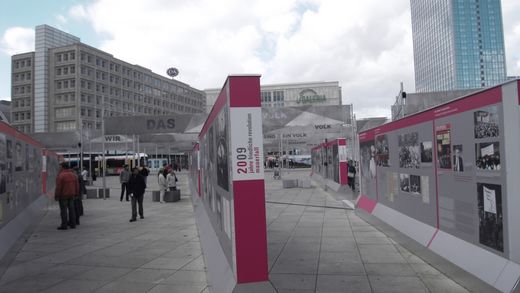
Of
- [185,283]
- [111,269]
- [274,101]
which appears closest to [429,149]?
[185,283]

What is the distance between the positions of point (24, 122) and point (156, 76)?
38.8 meters

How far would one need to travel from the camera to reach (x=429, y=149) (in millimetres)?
6430

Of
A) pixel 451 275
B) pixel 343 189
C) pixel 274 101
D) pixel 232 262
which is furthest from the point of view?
pixel 274 101

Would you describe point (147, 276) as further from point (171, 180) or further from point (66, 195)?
point (171, 180)

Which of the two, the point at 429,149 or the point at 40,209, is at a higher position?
the point at 429,149

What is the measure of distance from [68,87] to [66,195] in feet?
306

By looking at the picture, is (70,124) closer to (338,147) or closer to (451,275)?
(338,147)

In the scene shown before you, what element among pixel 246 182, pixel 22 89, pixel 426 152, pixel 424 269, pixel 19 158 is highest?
pixel 22 89

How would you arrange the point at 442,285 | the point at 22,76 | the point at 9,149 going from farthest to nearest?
the point at 22,76, the point at 9,149, the point at 442,285

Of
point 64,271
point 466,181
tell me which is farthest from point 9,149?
point 466,181

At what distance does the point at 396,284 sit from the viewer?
17.1 feet

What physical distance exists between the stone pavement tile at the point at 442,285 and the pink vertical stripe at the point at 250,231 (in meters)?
2.25

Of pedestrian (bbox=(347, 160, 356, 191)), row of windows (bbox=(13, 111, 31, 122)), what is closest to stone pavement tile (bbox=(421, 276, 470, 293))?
pedestrian (bbox=(347, 160, 356, 191))

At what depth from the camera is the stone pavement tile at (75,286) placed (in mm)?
Answer: 5340
